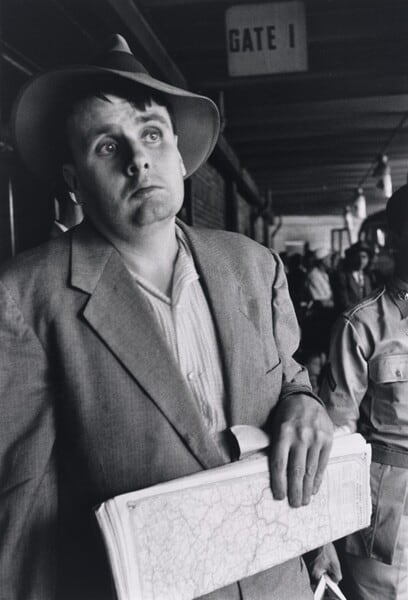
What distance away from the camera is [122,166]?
1223mm

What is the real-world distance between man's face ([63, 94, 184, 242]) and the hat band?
2.4 inches

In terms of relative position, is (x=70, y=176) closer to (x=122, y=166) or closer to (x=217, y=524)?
(x=122, y=166)

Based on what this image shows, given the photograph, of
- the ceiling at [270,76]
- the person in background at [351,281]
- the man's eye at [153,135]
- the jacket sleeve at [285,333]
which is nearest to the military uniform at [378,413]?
the jacket sleeve at [285,333]

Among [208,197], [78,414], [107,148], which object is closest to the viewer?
[78,414]

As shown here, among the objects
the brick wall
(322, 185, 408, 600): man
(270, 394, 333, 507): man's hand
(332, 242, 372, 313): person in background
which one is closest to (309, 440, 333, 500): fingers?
(270, 394, 333, 507): man's hand

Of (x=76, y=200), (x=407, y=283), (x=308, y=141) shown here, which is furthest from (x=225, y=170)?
(x=76, y=200)

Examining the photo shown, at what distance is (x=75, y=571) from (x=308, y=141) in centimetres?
885

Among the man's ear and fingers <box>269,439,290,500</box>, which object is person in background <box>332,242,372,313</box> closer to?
the man's ear

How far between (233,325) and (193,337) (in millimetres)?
84

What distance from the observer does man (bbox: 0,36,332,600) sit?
1122 millimetres

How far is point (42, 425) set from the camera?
44.8 inches

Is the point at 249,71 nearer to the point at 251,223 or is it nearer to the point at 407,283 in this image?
the point at 407,283

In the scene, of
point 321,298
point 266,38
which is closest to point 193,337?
point 266,38

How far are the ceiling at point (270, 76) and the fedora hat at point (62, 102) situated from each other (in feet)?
5.94
